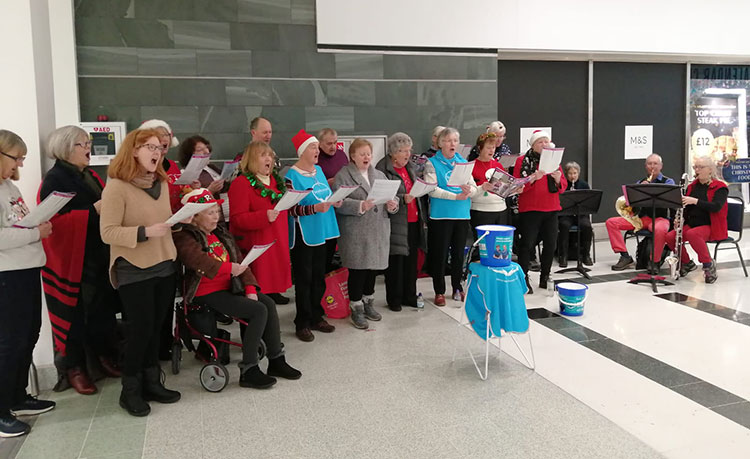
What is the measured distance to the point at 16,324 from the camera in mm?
2994

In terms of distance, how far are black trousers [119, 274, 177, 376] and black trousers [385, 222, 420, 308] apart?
2.24 m

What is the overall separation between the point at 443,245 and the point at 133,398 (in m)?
2.86

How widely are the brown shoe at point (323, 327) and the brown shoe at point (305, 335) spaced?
160mm

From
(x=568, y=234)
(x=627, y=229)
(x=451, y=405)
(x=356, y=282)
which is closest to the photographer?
(x=451, y=405)

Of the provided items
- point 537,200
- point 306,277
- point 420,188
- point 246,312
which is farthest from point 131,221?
point 537,200

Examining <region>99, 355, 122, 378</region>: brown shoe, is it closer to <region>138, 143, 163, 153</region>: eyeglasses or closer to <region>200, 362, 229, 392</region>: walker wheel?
<region>200, 362, 229, 392</region>: walker wheel

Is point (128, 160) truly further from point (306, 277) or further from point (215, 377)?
point (306, 277)

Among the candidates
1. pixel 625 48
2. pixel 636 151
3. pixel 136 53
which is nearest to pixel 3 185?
pixel 136 53

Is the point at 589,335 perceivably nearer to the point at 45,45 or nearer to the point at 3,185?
the point at 3,185

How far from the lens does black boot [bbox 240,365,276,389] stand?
3.56 m

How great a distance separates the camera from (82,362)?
12.0 ft

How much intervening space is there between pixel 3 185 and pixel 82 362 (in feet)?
4.19

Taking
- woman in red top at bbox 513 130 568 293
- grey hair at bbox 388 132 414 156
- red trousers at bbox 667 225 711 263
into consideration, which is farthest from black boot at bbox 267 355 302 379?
red trousers at bbox 667 225 711 263

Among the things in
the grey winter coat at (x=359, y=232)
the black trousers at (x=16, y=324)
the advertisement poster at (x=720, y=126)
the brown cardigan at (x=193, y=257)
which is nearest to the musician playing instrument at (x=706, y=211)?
the grey winter coat at (x=359, y=232)
